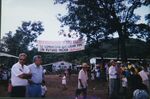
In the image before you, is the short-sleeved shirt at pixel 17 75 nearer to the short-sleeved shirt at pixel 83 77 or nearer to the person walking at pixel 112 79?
the short-sleeved shirt at pixel 83 77

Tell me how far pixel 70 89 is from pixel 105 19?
1606 millimetres

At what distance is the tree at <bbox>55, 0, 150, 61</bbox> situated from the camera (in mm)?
11664

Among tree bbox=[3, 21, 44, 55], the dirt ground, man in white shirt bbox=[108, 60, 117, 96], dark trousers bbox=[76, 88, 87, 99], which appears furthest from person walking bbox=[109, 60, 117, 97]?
tree bbox=[3, 21, 44, 55]

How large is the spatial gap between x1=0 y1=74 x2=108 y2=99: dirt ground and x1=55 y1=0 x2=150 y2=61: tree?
830mm

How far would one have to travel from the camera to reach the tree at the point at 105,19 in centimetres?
1166

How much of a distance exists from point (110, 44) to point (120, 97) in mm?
1415

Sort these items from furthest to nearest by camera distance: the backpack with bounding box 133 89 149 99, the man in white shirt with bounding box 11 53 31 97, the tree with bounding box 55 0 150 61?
the tree with bounding box 55 0 150 61
the backpack with bounding box 133 89 149 99
the man in white shirt with bounding box 11 53 31 97

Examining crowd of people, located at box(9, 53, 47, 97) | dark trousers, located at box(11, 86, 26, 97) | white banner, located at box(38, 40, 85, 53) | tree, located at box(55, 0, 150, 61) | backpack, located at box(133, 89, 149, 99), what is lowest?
backpack, located at box(133, 89, 149, 99)

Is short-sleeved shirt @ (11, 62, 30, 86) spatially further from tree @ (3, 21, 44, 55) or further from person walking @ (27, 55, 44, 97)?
tree @ (3, 21, 44, 55)

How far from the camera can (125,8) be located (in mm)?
11742

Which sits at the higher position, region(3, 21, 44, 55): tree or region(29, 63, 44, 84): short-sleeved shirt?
region(3, 21, 44, 55): tree

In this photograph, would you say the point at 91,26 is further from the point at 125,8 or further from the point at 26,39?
the point at 26,39

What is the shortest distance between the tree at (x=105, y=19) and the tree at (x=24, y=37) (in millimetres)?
1071

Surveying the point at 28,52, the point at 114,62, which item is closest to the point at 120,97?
the point at 114,62
